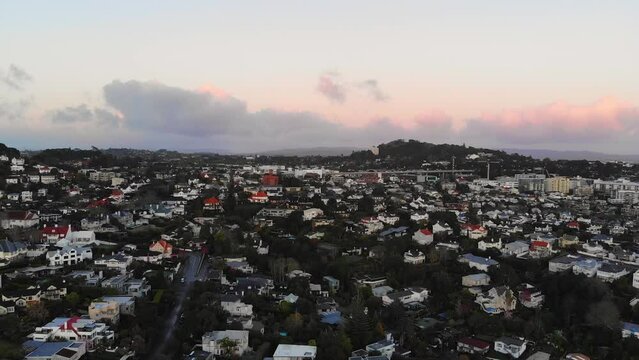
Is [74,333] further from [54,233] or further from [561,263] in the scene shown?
[561,263]

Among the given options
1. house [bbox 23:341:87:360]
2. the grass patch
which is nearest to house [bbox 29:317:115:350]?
house [bbox 23:341:87:360]

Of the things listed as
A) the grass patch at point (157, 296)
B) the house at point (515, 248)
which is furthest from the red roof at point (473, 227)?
the grass patch at point (157, 296)

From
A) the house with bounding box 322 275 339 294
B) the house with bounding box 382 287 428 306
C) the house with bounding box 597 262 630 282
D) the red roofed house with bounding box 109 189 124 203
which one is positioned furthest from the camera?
the red roofed house with bounding box 109 189 124 203

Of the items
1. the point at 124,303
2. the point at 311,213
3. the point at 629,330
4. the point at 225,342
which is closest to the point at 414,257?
the point at 629,330

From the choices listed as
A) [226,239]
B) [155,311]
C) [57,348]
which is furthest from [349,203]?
[57,348]

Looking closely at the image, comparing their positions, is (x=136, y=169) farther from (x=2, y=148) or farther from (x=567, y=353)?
(x=567, y=353)

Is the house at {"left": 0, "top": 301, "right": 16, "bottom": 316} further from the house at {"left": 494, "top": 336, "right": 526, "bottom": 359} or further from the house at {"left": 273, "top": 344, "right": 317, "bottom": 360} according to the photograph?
the house at {"left": 494, "top": 336, "right": 526, "bottom": 359}

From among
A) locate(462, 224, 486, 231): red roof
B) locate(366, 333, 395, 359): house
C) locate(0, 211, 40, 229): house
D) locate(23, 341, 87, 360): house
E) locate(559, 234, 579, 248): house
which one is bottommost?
locate(366, 333, 395, 359): house
